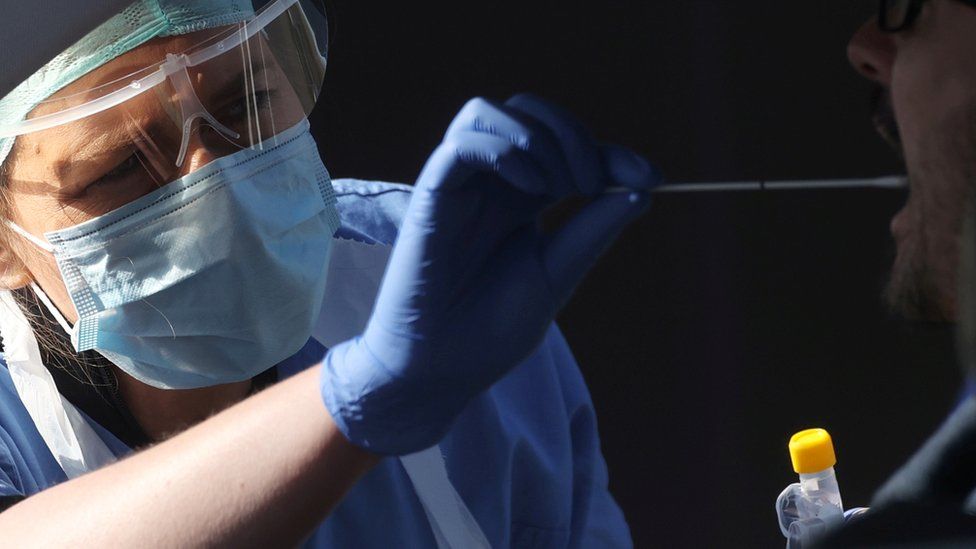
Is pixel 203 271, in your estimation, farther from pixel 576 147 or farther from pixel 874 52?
pixel 874 52

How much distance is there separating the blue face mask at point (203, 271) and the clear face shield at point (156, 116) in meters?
0.02

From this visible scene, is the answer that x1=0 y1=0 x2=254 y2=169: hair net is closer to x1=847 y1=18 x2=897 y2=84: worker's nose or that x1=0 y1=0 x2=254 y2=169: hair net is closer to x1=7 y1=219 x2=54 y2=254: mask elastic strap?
x1=7 y1=219 x2=54 y2=254: mask elastic strap

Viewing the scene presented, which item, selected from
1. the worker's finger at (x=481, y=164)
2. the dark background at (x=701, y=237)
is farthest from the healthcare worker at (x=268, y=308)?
the dark background at (x=701, y=237)

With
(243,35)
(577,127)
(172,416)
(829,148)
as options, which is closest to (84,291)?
(172,416)

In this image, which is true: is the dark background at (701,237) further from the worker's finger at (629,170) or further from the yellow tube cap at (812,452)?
the worker's finger at (629,170)

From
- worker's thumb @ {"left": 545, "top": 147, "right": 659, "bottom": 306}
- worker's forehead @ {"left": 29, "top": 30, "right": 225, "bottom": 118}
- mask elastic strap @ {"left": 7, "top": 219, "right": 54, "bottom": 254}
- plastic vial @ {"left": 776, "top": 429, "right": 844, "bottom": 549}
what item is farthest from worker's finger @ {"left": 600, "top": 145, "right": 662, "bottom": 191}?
mask elastic strap @ {"left": 7, "top": 219, "right": 54, "bottom": 254}

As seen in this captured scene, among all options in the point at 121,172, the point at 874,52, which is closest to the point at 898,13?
the point at 874,52

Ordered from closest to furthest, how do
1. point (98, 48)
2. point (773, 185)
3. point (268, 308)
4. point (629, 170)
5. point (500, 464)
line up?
point (629, 170) → point (773, 185) → point (98, 48) → point (268, 308) → point (500, 464)

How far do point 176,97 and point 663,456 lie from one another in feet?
4.26

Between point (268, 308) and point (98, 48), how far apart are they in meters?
0.33

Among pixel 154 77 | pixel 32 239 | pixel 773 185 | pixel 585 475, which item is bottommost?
pixel 585 475

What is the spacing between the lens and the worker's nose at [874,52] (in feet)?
3.10

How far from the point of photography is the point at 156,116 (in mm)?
1124

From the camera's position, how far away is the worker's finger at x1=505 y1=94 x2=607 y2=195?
83 centimetres
